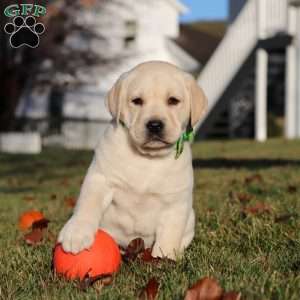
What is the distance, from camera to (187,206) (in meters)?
3.65

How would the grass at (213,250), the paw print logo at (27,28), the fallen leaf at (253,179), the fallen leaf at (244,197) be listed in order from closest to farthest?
the grass at (213,250), the fallen leaf at (244,197), the paw print logo at (27,28), the fallen leaf at (253,179)

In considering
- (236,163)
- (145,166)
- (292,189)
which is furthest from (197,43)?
(145,166)

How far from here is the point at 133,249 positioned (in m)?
3.48

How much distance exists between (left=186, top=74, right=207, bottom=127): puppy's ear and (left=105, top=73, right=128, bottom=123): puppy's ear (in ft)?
1.27

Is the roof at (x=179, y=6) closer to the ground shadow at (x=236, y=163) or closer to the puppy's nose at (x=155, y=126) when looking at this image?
the ground shadow at (x=236, y=163)

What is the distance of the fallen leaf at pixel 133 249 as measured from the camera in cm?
347

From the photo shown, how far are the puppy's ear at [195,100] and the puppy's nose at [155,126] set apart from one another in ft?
1.12

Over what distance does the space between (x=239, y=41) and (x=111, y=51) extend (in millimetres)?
9866

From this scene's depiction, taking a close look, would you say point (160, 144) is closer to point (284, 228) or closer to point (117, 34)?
point (284, 228)

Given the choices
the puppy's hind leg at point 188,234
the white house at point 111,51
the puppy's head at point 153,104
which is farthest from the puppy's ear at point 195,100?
the white house at point 111,51

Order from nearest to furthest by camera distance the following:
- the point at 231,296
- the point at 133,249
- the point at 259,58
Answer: the point at 231,296 → the point at 133,249 → the point at 259,58

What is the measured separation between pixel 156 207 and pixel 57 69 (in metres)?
21.8

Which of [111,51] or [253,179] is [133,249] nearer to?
[253,179]

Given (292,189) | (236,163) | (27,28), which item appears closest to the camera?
(292,189)
